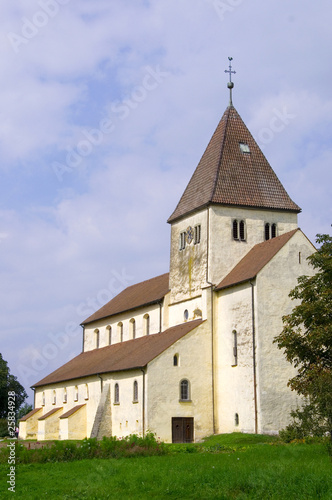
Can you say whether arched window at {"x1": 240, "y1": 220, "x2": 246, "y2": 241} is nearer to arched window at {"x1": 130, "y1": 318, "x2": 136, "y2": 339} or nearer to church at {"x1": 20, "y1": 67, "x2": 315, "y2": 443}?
church at {"x1": 20, "y1": 67, "x2": 315, "y2": 443}

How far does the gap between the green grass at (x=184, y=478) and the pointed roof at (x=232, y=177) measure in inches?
920

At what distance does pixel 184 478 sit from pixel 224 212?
27.5m

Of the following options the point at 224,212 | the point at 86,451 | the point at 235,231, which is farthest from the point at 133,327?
the point at 86,451

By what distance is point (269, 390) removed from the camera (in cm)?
3753

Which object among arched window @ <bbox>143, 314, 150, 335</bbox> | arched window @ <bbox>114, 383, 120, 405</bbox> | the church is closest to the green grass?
the church

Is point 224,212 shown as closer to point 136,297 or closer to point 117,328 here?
point 136,297

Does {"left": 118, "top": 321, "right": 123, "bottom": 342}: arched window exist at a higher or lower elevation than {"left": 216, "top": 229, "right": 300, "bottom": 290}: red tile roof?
lower

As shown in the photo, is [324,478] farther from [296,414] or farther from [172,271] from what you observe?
[172,271]

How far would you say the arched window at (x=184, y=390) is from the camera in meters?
41.0

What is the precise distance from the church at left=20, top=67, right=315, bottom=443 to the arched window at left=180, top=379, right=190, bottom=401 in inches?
3.2

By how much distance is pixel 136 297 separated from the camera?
55.9m

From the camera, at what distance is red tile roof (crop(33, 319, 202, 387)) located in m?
42.4

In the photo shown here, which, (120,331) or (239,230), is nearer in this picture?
(239,230)

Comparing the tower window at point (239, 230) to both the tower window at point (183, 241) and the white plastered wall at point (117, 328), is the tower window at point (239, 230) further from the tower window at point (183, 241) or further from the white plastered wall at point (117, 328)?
the white plastered wall at point (117, 328)
